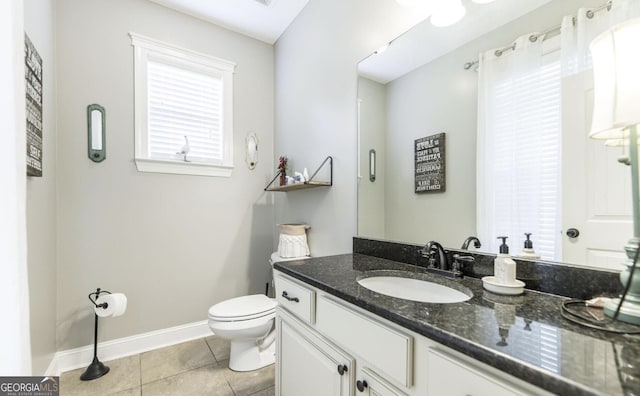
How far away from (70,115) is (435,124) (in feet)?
8.01

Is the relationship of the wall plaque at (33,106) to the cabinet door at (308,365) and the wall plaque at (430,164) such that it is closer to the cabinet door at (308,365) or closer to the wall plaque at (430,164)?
the cabinet door at (308,365)

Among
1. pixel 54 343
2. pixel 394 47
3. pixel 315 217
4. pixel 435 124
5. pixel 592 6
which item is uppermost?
pixel 394 47

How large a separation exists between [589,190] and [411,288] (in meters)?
0.69

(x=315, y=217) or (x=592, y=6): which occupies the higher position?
(x=592, y=6)

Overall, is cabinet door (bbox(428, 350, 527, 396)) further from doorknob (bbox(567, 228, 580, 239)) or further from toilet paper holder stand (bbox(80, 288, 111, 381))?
toilet paper holder stand (bbox(80, 288, 111, 381))

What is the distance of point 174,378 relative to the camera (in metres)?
1.88

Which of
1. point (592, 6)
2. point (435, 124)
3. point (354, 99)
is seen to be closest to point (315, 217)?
point (354, 99)

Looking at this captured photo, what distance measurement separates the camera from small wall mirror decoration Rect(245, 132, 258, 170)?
273cm

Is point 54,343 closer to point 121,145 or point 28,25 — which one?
point 121,145

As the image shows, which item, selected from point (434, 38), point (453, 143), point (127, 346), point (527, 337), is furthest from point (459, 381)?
point (127, 346)

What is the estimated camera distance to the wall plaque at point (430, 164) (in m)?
1.34

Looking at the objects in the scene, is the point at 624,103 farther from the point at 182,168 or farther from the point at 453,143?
the point at 182,168

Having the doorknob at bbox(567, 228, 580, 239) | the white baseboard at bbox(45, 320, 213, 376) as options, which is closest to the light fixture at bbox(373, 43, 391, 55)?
the doorknob at bbox(567, 228, 580, 239)

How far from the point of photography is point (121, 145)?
2.19 meters
